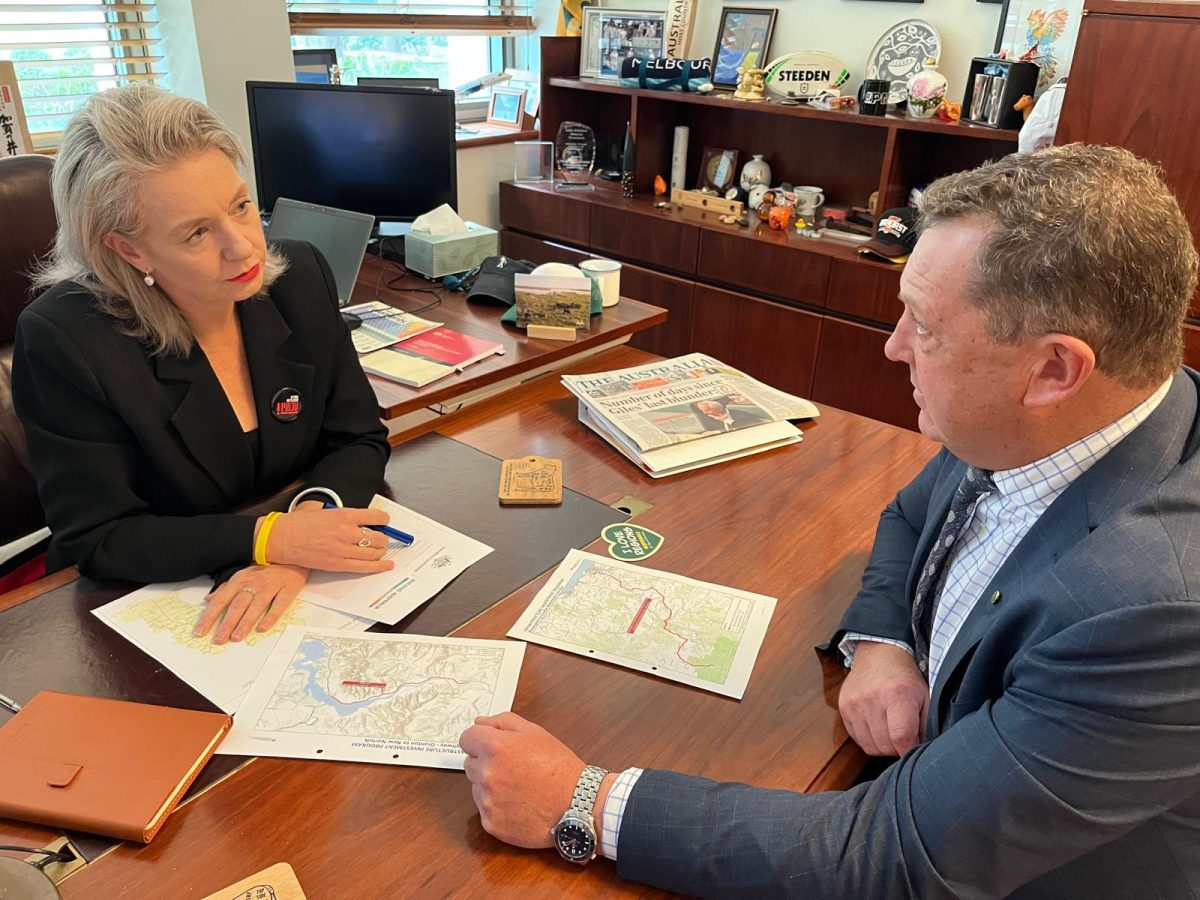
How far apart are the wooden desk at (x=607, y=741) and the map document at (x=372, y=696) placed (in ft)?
0.07

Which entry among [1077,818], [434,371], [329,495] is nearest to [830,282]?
[434,371]

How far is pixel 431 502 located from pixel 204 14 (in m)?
2.20

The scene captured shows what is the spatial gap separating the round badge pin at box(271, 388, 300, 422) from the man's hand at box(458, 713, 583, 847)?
2.34 ft

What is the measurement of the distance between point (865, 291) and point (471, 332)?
4.77 ft

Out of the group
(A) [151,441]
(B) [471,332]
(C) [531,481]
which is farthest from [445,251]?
(A) [151,441]

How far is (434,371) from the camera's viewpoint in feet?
5.75

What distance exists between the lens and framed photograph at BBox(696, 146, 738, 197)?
3.54 meters

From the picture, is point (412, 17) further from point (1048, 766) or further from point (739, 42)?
point (1048, 766)

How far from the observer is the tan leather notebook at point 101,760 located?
2.61 ft

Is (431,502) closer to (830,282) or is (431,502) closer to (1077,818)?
(1077,818)

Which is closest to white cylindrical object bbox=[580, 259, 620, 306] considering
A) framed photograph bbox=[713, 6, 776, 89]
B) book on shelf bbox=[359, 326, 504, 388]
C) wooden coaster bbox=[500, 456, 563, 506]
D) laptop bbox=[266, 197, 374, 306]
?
book on shelf bbox=[359, 326, 504, 388]

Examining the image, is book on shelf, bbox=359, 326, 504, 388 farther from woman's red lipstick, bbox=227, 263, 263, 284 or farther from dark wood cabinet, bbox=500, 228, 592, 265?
dark wood cabinet, bbox=500, 228, 592, 265

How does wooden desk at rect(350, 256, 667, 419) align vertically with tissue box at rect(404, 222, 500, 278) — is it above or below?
below

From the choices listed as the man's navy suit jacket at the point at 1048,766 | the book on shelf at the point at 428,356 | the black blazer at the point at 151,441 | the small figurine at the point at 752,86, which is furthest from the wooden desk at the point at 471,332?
the small figurine at the point at 752,86
